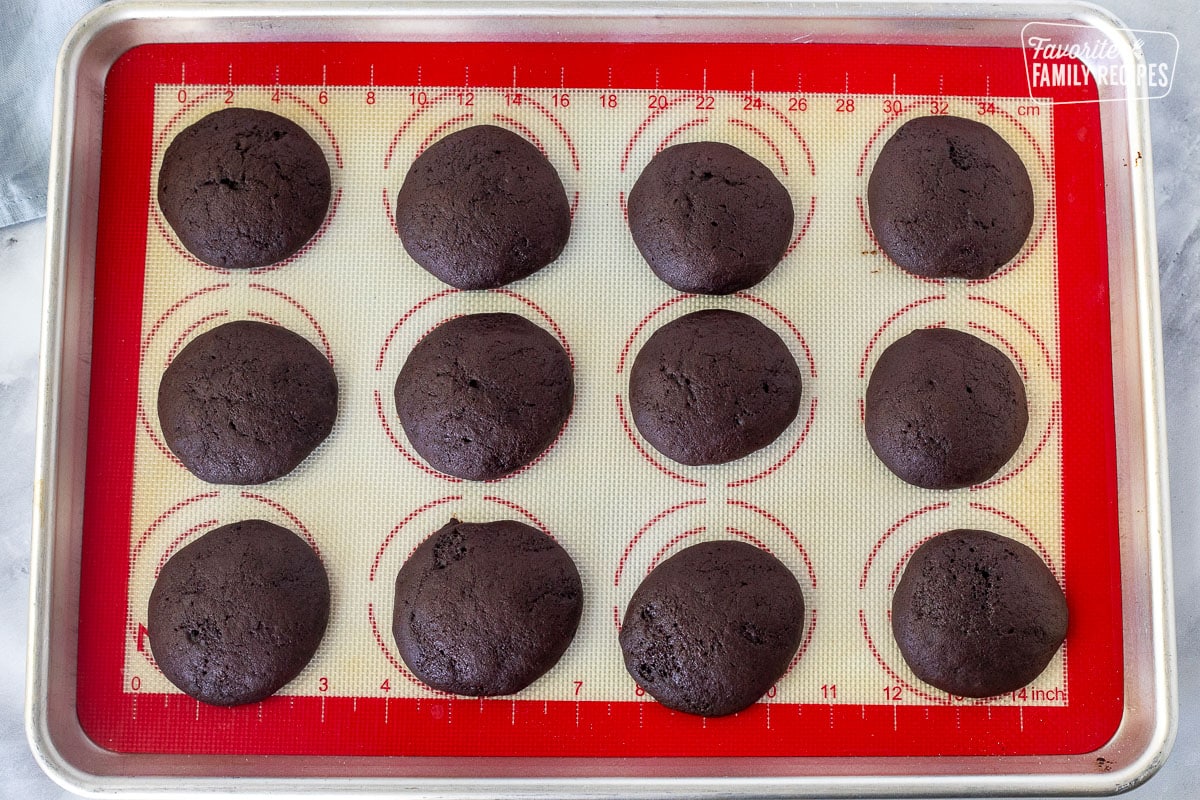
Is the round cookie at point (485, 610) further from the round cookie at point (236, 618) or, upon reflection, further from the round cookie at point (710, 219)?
the round cookie at point (710, 219)

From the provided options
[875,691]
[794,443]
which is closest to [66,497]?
[794,443]

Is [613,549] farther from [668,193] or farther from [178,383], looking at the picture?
[178,383]

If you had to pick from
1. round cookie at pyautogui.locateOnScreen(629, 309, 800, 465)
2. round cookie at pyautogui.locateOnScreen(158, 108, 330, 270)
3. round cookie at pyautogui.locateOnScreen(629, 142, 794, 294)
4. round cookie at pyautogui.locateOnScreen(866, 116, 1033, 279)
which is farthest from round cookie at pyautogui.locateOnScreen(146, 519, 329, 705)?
Answer: round cookie at pyautogui.locateOnScreen(866, 116, 1033, 279)

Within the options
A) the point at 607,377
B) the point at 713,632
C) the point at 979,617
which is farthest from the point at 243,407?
the point at 979,617

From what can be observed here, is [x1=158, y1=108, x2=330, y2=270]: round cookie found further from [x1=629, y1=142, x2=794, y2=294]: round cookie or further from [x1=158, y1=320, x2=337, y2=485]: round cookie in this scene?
[x1=629, y1=142, x2=794, y2=294]: round cookie

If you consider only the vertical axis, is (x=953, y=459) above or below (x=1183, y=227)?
below

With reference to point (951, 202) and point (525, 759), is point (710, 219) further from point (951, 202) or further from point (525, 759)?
point (525, 759)
